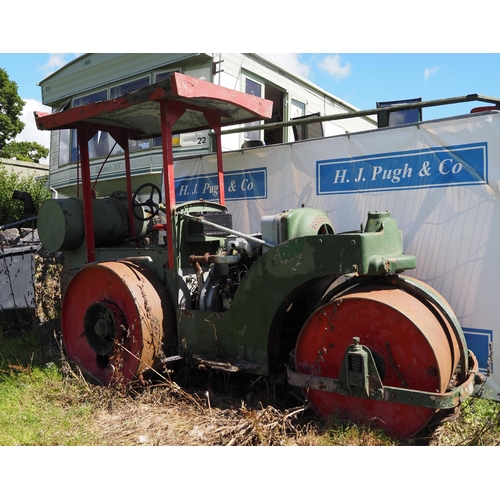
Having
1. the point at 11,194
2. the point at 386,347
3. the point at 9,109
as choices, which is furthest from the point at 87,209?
the point at 9,109

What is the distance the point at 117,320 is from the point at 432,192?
3.12m

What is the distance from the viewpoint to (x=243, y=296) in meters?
3.67

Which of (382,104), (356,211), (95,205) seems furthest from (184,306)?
(382,104)

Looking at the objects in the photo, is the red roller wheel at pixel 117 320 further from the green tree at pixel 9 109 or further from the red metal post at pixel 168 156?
the green tree at pixel 9 109

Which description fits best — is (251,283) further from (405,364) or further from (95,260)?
(95,260)

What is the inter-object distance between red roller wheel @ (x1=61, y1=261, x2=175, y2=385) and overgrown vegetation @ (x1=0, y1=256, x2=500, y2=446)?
216 millimetres

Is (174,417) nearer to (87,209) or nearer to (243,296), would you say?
(243,296)

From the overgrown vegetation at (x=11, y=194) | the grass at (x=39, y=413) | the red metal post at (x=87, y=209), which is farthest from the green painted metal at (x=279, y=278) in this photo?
the overgrown vegetation at (x=11, y=194)

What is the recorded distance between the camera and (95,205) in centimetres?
520

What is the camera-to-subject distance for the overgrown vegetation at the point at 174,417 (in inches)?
123

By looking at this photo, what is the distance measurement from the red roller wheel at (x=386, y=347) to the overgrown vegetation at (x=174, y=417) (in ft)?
0.41

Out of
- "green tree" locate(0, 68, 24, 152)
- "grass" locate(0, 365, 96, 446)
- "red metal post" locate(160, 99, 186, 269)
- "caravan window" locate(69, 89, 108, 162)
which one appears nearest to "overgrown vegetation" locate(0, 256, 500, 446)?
"grass" locate(0, 365, 96, 446)

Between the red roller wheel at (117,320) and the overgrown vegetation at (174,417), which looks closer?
the overgrown vegetation at (174,417)

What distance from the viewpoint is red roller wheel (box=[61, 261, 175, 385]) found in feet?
13.3
